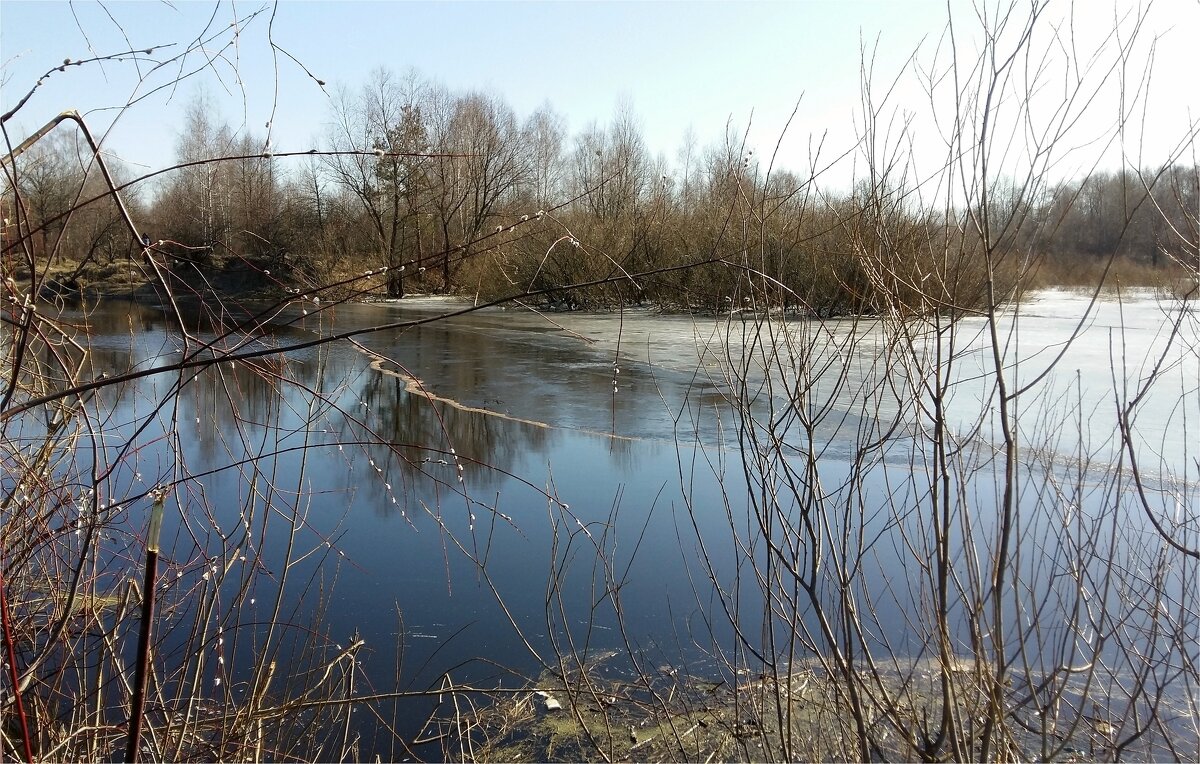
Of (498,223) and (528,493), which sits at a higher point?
(498,223)

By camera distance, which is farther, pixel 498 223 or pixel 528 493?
pixel 528 493

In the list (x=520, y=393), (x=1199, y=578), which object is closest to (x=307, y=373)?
(x=520, y=393)

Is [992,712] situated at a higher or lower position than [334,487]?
higher

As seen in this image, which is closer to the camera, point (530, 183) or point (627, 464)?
point (627, 464)

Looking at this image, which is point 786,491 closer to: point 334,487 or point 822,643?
point 822,643

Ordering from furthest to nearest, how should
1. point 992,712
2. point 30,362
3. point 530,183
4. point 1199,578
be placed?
point 530,183
point 1199,578
point 30,362
point 992,712

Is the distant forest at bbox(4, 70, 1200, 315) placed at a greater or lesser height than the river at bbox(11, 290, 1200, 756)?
greater

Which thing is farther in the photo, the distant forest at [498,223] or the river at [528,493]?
the river at [528,493]

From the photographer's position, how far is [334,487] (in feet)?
21.3

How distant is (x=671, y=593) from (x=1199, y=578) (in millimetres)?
2628

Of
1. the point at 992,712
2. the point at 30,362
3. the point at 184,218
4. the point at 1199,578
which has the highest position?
the point at 184,218

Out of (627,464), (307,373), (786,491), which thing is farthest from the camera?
(307,373)

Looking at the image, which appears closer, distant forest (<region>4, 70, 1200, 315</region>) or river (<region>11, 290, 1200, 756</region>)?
distant forest (<region>4, 70, 1200, 315</region>)

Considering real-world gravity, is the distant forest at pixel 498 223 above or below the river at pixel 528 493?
above
